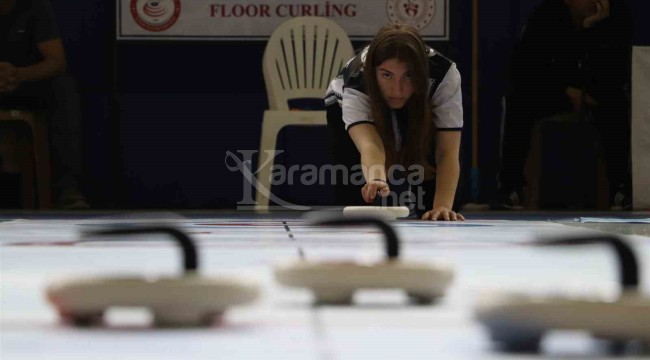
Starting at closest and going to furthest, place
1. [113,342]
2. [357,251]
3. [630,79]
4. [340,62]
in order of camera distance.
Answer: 1. [113,342]
2. [357,251]
3. [340,62]
4. [630,79]

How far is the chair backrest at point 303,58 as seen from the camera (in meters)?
6.00

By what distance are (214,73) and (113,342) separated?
626 cm

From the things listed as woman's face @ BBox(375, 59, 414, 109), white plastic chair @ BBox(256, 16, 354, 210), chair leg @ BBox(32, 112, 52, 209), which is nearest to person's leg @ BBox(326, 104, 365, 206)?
woman's face @ BBox(375, 59, 414, 109)

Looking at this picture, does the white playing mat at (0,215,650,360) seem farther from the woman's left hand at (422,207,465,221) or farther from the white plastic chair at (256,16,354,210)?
the white plastic chair at (256,16,354,210)

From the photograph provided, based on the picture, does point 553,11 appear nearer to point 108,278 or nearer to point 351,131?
point 351,131

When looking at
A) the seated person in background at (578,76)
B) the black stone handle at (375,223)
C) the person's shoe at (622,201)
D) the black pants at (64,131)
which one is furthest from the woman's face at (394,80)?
the black pants at (64,131)

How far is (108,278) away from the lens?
2.64 feet

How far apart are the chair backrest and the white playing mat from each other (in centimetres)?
420

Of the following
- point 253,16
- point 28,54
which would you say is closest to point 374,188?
point 28,54

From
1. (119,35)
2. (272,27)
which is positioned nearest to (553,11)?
(272,27)

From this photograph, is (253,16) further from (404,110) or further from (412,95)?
(412,95)

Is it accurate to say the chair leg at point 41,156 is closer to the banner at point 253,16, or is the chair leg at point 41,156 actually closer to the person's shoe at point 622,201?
the banner at point 253,16

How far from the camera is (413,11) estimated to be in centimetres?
676

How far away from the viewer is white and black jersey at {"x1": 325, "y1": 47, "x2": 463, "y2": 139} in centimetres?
326
